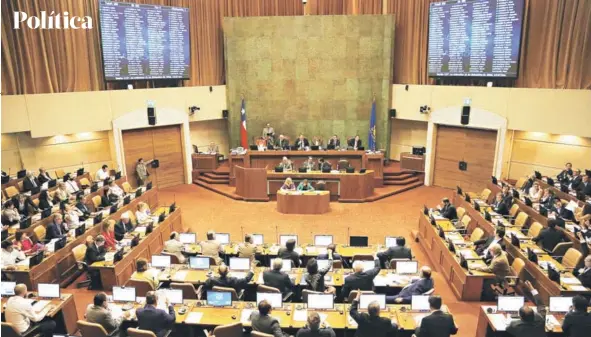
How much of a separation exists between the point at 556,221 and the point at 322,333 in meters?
6.56

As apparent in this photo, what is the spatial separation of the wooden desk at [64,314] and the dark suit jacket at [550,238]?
29.4 feet

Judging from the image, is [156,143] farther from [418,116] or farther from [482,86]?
[482,86]

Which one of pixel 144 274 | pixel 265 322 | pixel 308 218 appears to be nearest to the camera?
pixel 265 322

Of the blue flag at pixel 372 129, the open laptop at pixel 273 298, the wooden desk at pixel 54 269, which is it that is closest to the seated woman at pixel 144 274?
the wooden desk at pixel 54 269

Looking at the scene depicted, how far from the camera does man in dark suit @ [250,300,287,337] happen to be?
5.86 m

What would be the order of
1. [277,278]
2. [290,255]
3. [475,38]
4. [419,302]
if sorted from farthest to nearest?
[475,38] → [290,255] → [277,278] → [419,302]

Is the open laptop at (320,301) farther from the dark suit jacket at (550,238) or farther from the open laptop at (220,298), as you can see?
the dark suit jacket at (550,238)

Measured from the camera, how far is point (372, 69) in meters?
17.8

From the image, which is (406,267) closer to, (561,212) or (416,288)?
(416,288)

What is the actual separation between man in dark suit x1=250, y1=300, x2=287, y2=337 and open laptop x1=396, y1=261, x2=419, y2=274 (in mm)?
2993

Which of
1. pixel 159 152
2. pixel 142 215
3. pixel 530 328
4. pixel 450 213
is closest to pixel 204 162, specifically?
pixel 159 152

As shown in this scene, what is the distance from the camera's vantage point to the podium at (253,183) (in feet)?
49.5

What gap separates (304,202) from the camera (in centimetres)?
1378

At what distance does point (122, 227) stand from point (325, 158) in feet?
26.5
